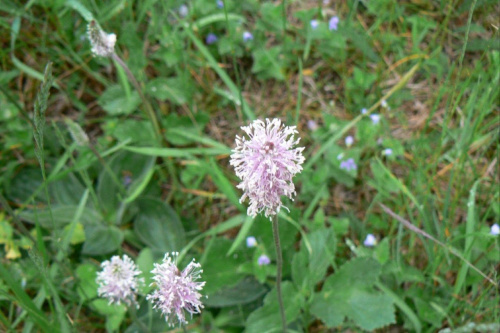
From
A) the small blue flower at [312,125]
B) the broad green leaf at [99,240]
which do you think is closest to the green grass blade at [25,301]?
the broad green leaf at [99,240]

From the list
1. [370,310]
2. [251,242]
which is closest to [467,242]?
[370,310]

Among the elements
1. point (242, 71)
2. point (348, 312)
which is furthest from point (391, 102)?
point (348, 312)

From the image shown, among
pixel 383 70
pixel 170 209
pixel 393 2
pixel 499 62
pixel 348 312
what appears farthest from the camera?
pixel 383 70

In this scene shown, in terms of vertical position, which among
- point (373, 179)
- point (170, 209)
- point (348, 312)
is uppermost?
point (373, 179)

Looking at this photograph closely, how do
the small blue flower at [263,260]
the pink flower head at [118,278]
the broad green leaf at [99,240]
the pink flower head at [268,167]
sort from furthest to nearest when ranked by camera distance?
the broad green leaf at [99,240] < the small blue flower at [263,260] < the pink flower head at [118,278] < the pink flower head at [268,167]

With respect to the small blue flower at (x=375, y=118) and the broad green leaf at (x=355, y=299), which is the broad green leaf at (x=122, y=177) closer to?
the broad green leaf at (x=355, y=299)

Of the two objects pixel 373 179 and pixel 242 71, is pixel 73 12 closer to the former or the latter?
pixel 242 71

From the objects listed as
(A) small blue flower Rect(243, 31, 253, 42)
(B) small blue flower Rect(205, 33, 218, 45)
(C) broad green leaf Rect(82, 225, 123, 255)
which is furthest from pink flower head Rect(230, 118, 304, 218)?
(B) small blue flower Rect(205, 33, 218, 45)

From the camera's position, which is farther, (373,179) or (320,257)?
(373,179)
